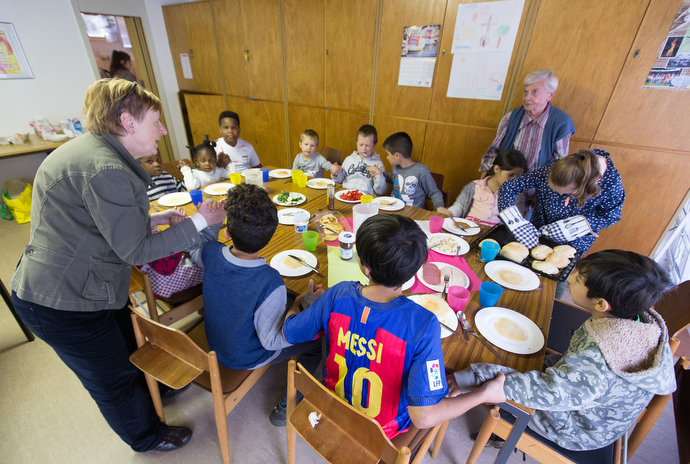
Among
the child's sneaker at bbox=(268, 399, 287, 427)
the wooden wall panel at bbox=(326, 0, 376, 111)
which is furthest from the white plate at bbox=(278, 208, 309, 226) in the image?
the wooden wall panel at bbox=(326, 0, 376, 111)

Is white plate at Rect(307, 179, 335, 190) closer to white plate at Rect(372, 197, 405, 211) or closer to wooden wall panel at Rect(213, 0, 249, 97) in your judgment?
white plate at Rect(372, 197, 405, 211)

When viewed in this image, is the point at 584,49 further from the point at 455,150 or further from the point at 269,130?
the point at 269,130

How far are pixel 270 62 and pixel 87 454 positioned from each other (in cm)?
461

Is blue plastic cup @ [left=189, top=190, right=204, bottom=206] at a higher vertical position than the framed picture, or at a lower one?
lower

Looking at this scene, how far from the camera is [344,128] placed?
4074 mm

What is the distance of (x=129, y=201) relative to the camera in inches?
39.3

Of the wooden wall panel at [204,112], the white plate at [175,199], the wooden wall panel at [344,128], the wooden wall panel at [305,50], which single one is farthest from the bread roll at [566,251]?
the wooden wall panel at [204,112]

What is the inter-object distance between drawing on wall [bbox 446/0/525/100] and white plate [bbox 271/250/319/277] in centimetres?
268

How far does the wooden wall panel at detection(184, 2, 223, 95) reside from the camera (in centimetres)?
460

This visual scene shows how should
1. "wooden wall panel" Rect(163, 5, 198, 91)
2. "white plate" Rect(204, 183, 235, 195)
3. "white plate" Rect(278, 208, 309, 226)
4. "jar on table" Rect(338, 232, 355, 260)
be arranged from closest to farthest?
"jar on table" Rect(338, 232, 355, 260) < "white plate" Rect(278, 208, 309, 226) < "white plate" Rect(204, 183, 235, 195) < "wooden wall panel" Rect(163, 5, 198, 91)

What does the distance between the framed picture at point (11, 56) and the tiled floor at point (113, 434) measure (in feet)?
12.5

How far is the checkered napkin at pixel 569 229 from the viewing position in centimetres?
177

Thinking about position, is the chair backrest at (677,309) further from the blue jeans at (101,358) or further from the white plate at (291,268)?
the blue jeans at (101,358)

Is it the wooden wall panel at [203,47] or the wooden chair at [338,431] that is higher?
the wooden wall panel at [203,47]
